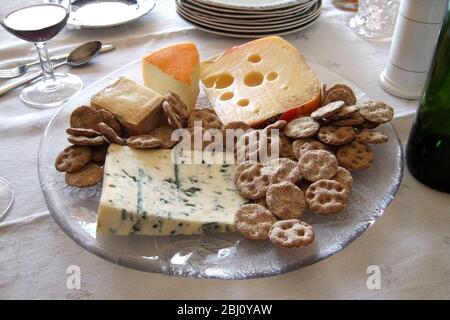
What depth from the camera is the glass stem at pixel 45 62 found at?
95 cm

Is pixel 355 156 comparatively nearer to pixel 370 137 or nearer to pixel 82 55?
pixel 370 137

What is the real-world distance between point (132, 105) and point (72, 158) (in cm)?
15

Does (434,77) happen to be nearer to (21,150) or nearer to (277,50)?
(277,50)

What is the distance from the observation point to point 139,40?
1140 mm

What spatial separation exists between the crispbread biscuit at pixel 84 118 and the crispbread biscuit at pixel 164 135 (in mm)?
96

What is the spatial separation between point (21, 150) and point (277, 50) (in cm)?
51

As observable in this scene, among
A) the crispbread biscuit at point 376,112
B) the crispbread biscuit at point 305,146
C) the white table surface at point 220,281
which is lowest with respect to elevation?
the white table surface at point 220,281

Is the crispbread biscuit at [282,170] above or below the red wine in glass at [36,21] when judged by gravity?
below

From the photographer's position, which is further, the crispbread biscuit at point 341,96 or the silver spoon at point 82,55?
the silver spoon at point 82,55

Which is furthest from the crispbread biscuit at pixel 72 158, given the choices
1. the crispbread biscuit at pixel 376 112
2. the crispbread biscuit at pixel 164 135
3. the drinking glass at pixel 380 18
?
the drinking glass at pixel 380 18

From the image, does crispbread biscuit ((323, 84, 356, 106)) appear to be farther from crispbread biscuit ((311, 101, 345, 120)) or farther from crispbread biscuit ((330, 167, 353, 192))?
crispbread biscuit ((330, 167, 353, 192))

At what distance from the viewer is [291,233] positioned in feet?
2.04

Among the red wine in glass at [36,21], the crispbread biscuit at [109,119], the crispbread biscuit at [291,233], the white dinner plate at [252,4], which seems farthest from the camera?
the white dinner plate at [252,4]

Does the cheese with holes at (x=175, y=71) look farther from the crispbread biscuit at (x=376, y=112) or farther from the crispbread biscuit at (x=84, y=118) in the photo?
the crispbread biscuit at (x=376, y=112)
